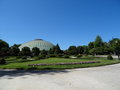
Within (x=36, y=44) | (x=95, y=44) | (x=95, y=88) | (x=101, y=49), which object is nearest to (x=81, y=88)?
(x=95, y=88)

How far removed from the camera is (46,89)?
455cm

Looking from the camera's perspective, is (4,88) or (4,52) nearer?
(4,88)

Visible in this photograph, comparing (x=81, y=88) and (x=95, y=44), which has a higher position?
(x=95, y=44)

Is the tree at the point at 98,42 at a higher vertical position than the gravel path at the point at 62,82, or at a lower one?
higher

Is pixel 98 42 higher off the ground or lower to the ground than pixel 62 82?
higher

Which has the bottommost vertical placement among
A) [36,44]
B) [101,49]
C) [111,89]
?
[111,89]

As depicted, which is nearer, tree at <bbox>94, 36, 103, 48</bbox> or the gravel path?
the gravel path

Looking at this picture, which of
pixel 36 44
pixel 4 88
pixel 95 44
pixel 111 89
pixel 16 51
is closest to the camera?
pixel 111 89

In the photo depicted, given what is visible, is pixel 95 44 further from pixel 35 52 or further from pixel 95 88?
pixel 95 88

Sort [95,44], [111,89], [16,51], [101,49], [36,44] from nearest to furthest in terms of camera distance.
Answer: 1. [111,89]
2. [101,49]
3. [16,51]
4. [95,44]
5. [36,44]

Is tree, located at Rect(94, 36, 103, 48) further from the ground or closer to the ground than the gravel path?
further from the ground

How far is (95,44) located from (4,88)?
65541 millimetres

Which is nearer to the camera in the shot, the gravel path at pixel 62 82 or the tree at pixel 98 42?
the gravel path at pixel 62 82

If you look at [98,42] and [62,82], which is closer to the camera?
[62,82]
